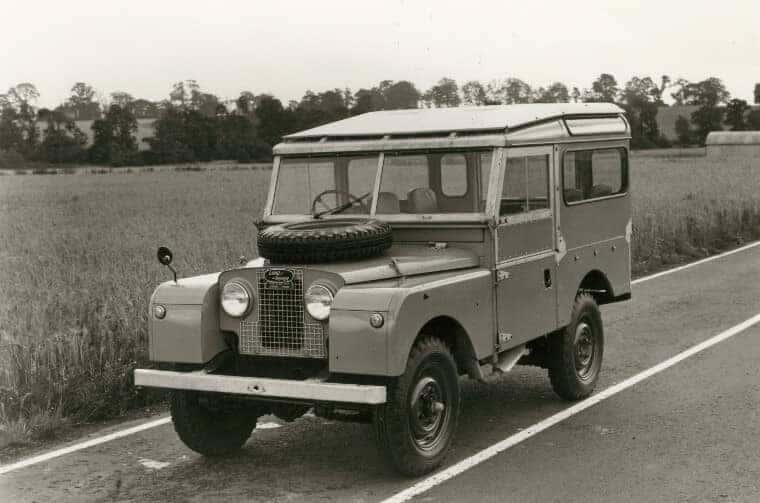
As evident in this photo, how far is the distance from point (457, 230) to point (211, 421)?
7.22 feet

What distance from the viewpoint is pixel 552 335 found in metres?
8.27

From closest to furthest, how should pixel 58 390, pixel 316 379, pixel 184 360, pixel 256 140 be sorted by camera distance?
pixel 316 379 → pixel 184 360 → pixel 58 390 → pixel 256 140

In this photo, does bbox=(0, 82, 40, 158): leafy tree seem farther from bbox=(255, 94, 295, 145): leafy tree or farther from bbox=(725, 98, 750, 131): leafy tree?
bbox=(725, 98, 750, 131): leafy tree

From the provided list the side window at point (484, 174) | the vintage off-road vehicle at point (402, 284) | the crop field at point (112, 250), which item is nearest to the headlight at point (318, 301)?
the vintage off-road vehicle at point (402, 284)

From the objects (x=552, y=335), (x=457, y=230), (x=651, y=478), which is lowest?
(x=651, y=478)

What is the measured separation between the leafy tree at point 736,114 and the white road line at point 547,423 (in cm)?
7734

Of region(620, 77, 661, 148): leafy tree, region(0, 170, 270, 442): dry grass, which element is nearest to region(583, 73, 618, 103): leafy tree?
region(620, 77, 661, 148): leafy tree

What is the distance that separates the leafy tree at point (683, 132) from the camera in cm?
7902

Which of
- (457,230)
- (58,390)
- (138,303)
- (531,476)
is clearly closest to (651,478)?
(531,476)

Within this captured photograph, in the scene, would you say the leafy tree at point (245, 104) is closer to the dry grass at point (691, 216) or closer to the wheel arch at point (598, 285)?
the dry grass at point (691, 216)

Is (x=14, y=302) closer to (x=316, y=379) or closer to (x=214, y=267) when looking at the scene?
(x=214, y=267)

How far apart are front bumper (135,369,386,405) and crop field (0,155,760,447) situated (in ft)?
5.71

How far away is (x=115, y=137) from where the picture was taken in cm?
5347

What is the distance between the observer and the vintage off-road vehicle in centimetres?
606
